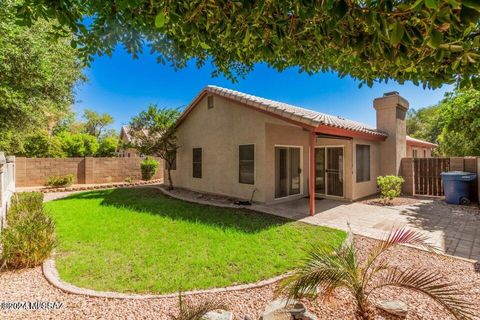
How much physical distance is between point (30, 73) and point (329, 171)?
1249 cm

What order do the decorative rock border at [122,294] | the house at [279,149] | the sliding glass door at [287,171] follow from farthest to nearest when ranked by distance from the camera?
the sliding glass door at [287,171] → the house at [279,149] → the decorative rock border at [122,294]

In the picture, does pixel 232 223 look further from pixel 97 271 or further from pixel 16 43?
pixel 16 43

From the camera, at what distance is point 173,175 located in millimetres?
15227

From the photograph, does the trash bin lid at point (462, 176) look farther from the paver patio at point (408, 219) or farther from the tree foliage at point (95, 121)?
the tree foliage at point (95, 121)

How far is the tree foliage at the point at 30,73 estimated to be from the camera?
7.38 meters

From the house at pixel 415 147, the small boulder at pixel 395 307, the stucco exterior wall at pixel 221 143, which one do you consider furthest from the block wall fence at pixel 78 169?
the house at pixel 415 147

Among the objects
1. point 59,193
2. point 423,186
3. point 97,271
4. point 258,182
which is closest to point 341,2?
point 97,271

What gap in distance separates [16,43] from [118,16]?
23.5 ft

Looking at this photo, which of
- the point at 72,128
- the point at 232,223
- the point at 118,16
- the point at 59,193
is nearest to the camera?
the point at 118,16

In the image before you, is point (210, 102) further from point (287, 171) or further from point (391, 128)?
point (391, 128)

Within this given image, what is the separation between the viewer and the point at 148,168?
18953mm

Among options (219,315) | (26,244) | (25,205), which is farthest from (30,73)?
(219,315)

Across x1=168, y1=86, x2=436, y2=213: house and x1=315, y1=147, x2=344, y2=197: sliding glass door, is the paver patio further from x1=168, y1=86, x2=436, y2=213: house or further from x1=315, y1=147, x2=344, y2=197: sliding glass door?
x1=168, y1=86, x2=436, y2=213: house

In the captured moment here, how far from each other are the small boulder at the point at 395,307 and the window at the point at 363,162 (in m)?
8.36
